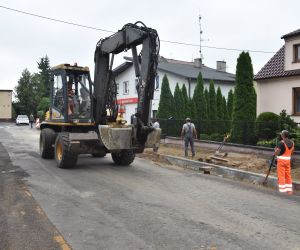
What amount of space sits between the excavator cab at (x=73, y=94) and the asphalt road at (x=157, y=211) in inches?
85.4

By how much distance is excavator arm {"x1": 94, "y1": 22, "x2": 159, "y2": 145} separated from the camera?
11.5m

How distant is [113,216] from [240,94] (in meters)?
14.3

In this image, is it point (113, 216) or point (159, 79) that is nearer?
point (113, 216)

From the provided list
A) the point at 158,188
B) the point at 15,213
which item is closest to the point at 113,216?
the point at 15,213

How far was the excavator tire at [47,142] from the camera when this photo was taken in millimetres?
14539

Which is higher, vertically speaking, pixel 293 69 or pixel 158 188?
pixel 293 69

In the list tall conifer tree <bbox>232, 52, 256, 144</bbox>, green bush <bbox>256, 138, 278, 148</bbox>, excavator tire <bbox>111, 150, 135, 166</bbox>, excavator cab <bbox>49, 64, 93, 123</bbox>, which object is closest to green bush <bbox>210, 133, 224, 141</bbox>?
tall conifer tree <bbox>232, 52, 256, 144</bbox>

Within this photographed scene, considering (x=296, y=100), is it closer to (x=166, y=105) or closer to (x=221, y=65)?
(x=166, y=105)

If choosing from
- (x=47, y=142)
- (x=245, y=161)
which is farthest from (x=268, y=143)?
(x=47, y=142)

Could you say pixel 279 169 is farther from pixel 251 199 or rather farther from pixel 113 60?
pixel 113 60

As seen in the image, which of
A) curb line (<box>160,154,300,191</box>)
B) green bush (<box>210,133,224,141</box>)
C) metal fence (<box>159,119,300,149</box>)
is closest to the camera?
curb line (<box>160,154,300,191</box>)

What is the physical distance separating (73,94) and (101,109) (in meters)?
1.06

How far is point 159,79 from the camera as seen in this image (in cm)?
3578

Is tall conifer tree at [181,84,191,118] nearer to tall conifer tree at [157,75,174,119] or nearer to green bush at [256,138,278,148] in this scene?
tall conifer tree at [157,75,174,119]
